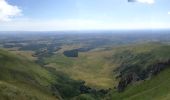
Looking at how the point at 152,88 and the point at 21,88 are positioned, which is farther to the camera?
the point at 21,88

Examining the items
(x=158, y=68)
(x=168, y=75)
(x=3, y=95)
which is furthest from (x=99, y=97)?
(x=3, y=95)

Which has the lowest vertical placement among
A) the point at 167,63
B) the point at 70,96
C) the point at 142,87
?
the point at 70,96

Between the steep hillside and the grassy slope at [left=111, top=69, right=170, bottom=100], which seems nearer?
the steep hillside

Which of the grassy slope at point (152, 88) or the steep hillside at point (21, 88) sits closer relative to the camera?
the steep hillside at point (21, 88)

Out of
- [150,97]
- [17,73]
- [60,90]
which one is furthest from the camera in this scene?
[60,90]

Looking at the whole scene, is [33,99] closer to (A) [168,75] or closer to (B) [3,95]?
(B) [3,95]

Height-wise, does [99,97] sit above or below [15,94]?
below

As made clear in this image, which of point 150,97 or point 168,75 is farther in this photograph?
point 168,75

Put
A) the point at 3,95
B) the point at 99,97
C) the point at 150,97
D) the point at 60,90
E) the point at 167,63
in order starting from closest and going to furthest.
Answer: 1. the point at 3,95
2. the point at 150,97
3. the point at 167,63
4. the point at 99,97
5. the point at 60,90

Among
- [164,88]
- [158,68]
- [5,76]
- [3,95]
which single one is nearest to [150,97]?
[164,88]
